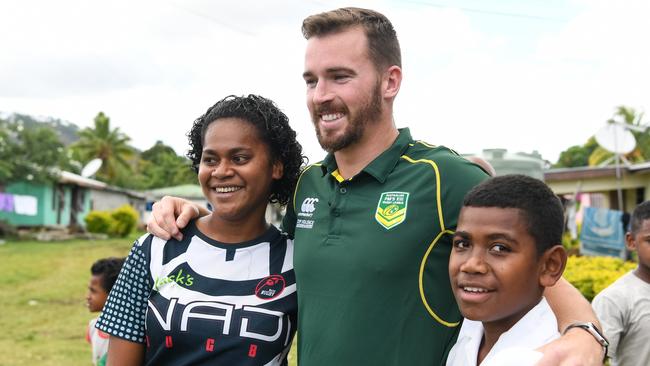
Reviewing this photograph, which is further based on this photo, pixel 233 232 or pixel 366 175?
pixel 233 232

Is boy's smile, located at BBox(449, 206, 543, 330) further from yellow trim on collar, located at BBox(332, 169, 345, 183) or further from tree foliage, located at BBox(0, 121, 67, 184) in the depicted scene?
tree foliage, located at BBox(0, 121, 67, 184)

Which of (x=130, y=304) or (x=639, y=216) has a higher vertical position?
(x=639, y=216)

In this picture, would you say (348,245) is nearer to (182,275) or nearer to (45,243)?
(182,275)

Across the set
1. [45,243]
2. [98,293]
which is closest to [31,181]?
[45,243]

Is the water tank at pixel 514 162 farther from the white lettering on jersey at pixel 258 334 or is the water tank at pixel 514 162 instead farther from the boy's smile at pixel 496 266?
the boy's smile at pixel 496 266

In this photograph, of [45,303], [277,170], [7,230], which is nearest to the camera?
[277,170]

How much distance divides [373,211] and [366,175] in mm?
173

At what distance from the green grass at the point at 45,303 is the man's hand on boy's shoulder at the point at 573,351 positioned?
5788mm

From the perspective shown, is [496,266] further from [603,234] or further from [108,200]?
[108,200]

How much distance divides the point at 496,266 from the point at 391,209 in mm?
470

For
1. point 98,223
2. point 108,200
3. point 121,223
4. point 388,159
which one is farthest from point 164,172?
point 388,159

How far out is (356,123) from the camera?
106 inches

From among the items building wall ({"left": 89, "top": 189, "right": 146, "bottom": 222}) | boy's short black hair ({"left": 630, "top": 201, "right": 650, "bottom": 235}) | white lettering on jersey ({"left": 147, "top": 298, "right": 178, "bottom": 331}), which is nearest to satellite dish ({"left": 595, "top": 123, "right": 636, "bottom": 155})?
boy's short black hair ({"left": 630, "top": 201, "right": 650, "bottom": 235})

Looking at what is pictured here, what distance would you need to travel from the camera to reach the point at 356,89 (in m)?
2.69
